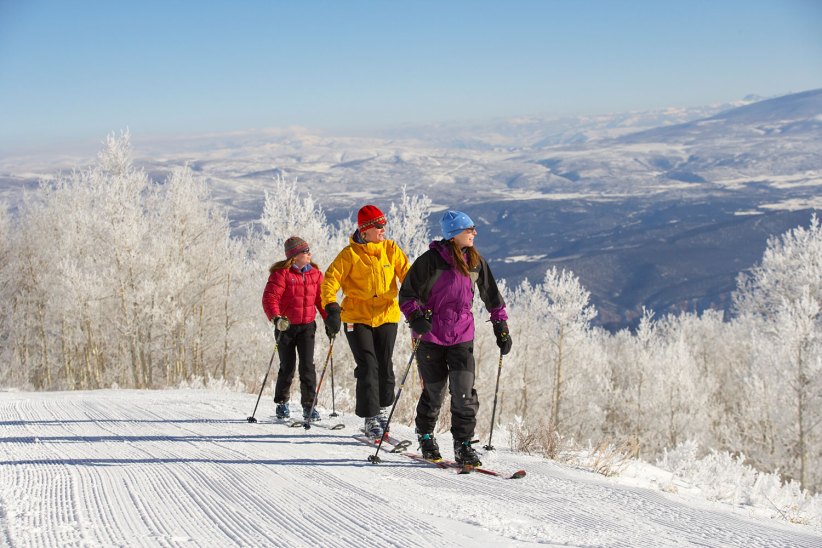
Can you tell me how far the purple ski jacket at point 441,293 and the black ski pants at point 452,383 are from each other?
0.11 metres

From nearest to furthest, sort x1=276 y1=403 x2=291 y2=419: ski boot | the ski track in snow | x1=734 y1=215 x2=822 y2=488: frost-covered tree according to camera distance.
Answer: the ski track in snow, x1=276 y1=403 x2=291 y2=419: ski boot, x1=734 y1=215 x2=822 y2=488: frost-covered tree

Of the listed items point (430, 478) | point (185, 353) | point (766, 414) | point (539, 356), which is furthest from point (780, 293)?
point (430, 478)

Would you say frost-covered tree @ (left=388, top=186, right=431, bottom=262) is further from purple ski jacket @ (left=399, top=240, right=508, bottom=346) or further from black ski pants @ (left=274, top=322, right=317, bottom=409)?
purple ski jacket @ (left=399, top=240, right=508, bottom=346)

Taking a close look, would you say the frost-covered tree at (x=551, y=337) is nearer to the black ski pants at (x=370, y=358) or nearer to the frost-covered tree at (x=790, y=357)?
the frost-covered tree at (x=790, y=357)

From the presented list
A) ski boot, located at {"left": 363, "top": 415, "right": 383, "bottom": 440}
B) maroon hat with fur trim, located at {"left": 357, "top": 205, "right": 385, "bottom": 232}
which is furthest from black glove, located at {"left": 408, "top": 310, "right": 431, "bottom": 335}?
ski boot, located at {"left": 363, "top": 415, "right": 383, "bottom": 440}

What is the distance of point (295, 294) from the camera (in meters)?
7.22

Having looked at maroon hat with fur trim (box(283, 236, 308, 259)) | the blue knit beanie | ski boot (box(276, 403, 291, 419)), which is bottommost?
ski boot (box(276, 403, 291, 419))

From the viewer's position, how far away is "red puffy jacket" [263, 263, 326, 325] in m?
7.14

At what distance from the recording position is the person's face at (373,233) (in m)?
6.04

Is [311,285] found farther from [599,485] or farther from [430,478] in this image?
[599,485]

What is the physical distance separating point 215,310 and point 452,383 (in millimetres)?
31434

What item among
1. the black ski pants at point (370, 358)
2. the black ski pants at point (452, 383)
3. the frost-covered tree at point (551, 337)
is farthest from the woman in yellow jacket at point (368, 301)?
the frost-covered tree at point (551, 337)

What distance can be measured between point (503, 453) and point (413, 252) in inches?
869

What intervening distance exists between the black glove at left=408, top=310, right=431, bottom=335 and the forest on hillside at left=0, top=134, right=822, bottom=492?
67.2ft
